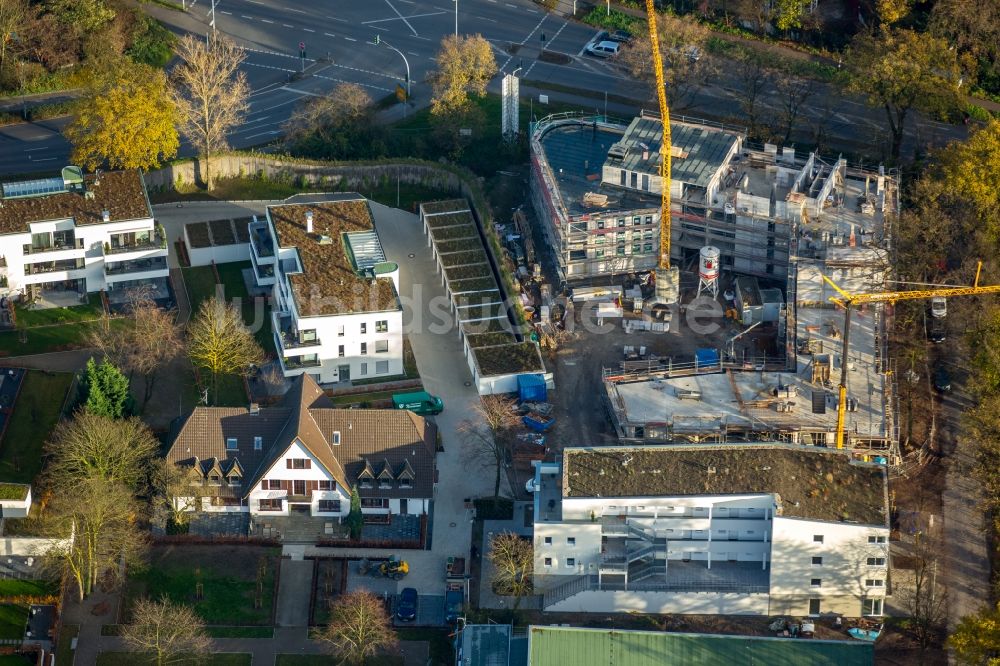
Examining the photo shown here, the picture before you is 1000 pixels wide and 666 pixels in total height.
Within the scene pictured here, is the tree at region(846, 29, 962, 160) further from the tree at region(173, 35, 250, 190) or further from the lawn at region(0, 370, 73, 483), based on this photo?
the lawn at region(0, 370, 73, 483)

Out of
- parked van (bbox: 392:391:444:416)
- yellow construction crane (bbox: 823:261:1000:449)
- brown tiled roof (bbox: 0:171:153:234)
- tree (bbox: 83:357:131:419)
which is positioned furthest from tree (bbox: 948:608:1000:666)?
brown tiled roof (bbox: 0:171:153:234)

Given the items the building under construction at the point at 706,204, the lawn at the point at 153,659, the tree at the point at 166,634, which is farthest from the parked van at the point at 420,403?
the lawn at the point at 153,659

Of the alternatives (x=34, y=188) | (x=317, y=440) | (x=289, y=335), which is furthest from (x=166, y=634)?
(x=34, y=188)

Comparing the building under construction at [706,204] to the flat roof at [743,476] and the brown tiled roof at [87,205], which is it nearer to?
the flat roof at [743,476]

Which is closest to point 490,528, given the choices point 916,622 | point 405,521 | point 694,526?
point 405,521

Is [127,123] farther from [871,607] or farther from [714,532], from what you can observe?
[871,607]

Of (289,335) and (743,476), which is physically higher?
(289,335)
